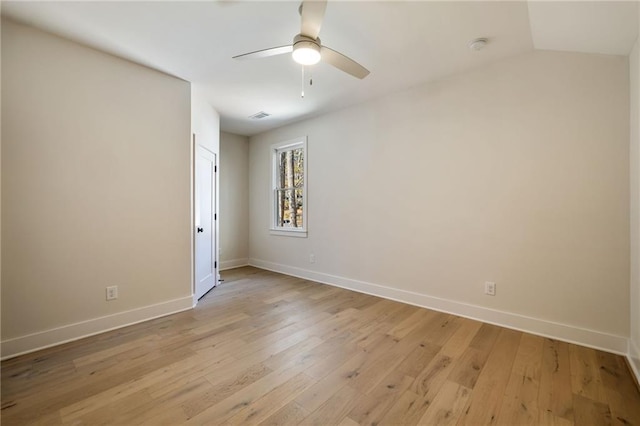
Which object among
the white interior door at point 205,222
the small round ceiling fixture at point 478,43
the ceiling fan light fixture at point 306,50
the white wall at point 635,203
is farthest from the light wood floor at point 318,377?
the small round ceiling fixture at point 478,43

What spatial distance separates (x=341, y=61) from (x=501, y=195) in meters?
2.02

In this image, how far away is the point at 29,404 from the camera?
165 centimetres

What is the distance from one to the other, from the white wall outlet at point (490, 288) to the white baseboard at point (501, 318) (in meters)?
0.17

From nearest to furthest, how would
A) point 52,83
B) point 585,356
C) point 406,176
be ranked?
point 585,356, point 52,83, point 406,176

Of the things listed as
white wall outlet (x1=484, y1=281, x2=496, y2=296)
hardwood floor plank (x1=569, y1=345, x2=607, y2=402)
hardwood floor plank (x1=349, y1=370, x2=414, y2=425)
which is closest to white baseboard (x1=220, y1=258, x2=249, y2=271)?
hardwood floor plank (x1=349, y1=370, x2=414, y2=425)

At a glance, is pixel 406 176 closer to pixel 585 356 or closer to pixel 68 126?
pixel 585 356

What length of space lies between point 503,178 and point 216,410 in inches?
120

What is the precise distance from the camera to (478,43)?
2428 mm

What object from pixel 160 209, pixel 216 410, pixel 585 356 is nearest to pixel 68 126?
pixel 160 209

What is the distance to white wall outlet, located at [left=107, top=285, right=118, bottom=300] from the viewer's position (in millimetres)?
2664

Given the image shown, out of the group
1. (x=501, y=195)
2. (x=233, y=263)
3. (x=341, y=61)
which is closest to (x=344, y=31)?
(x=341, y=61)

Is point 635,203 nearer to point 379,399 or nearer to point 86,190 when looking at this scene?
point 379,399

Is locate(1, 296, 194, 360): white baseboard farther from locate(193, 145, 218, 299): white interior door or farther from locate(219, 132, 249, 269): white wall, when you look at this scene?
locate(219, 132, 249, 269): white wall

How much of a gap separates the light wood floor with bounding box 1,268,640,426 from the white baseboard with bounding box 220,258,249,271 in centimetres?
247
